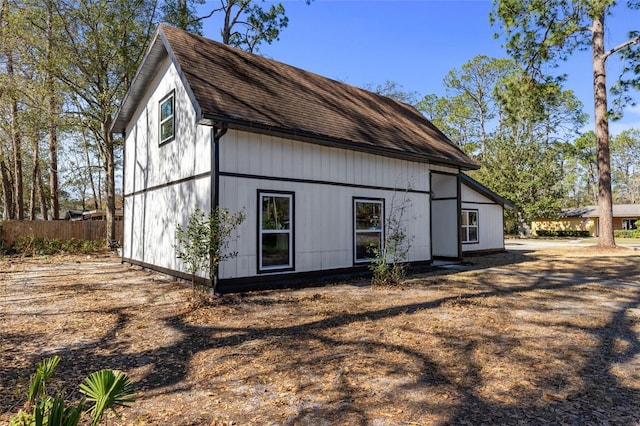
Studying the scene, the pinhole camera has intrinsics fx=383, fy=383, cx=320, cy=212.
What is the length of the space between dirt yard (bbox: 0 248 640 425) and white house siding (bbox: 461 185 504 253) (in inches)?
304

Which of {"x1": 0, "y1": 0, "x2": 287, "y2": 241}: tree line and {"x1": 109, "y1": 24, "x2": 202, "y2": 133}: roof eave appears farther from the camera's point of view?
{"x1": 0, "y1": 0, "x2": 287, "y2": 241}: tree line

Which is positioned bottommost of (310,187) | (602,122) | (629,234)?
(629,234)

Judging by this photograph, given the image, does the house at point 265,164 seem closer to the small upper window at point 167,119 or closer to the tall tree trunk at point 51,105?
the small upper window at point 167,119

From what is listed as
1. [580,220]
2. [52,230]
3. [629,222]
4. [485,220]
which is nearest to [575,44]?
[485,220]

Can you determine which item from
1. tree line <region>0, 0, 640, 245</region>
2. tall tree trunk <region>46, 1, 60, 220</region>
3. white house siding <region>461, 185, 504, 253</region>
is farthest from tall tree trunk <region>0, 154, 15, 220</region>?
white house siding <region>461, 185, 504, 253</region>

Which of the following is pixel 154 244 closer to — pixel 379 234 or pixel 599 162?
pixel 379 234

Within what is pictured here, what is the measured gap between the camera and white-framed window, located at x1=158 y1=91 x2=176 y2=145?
372 inches

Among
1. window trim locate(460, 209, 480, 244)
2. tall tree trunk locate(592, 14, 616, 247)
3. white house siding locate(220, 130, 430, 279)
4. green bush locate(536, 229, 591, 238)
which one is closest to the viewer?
white house siding locate(220, 130, 430, 279)

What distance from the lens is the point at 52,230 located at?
59.3ft

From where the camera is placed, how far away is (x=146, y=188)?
1113 centimetres

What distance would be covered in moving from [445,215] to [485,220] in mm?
3960

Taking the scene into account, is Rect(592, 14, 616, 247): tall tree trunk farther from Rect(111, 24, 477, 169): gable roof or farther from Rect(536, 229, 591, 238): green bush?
Rect(536, 229, 591, 238): green bush

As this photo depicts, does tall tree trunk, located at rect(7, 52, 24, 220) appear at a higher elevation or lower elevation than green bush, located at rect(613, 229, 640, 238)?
higher

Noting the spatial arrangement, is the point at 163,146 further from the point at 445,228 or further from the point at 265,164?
the point at 445,228
